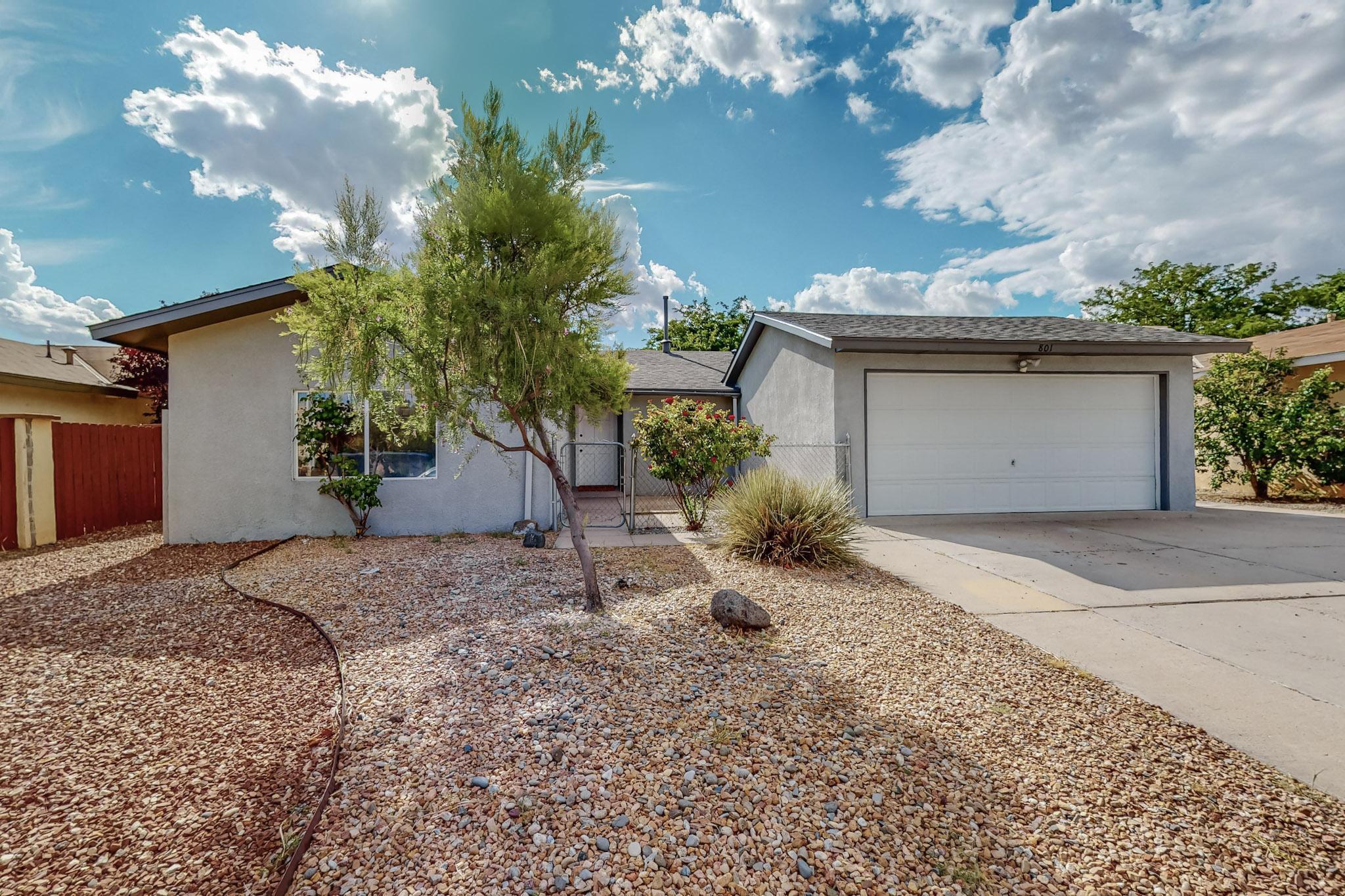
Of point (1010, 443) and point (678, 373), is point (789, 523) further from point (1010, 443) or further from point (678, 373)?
point (678, 373)

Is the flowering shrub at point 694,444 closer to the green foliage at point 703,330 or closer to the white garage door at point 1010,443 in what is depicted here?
the white garage door at point 1010,443

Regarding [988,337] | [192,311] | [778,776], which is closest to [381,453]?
[192,311]

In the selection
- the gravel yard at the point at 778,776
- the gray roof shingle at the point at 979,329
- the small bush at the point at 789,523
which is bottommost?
the gravel yard at the point at 778,776

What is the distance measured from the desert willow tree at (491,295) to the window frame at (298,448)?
148 inches

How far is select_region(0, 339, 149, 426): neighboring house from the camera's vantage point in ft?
35.0

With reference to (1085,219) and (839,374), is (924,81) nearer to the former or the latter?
(839,374)

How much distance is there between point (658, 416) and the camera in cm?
767

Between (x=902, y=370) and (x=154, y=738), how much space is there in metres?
9.28

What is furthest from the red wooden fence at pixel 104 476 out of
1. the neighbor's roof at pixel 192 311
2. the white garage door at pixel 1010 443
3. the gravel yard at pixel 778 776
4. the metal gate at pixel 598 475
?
the white garage door at pixel 1010 443

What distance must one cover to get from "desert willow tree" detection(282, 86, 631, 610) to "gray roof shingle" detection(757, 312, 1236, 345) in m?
5.27

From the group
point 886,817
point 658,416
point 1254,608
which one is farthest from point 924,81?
point 886,817

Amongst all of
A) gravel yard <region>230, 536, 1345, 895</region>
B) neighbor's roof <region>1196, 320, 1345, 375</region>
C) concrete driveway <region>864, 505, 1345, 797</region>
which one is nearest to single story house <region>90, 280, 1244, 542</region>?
concrete driveway <region>864, 505, 1345, 797</region>

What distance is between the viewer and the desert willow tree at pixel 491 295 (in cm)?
355

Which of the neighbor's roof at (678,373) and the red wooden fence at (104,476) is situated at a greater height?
the neighbor's roof at (678,373)
